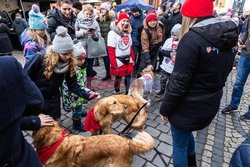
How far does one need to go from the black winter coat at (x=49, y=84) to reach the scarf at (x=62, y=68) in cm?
9

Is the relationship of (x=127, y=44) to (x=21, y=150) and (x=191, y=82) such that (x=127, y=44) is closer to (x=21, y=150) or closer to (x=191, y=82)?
(x=191, y=82)

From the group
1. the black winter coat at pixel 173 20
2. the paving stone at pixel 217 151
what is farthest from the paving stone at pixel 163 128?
the black winter coat at pixel 173 20

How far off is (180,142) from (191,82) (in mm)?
828

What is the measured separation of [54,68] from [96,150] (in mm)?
1244

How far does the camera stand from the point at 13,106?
1241mm

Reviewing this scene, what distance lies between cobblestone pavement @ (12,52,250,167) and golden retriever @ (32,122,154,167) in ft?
2.98

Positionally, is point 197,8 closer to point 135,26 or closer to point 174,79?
point 174,79

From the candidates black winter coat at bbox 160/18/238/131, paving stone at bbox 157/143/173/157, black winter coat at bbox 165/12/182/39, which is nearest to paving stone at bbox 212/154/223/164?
paving stone at bbox 157/143/173/157

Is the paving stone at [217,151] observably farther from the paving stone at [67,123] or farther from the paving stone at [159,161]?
the paving stone at [67,123]

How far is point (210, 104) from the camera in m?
2.27

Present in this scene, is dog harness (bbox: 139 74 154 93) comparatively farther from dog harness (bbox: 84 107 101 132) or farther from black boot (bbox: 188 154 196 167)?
black boot (bbox: 188 154 196 167)

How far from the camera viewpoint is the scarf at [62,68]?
110 inches

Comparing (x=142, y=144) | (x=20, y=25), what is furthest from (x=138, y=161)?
(x=20, y=25)

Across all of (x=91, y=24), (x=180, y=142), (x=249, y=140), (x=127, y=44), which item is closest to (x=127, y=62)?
(x=127, y=44)
